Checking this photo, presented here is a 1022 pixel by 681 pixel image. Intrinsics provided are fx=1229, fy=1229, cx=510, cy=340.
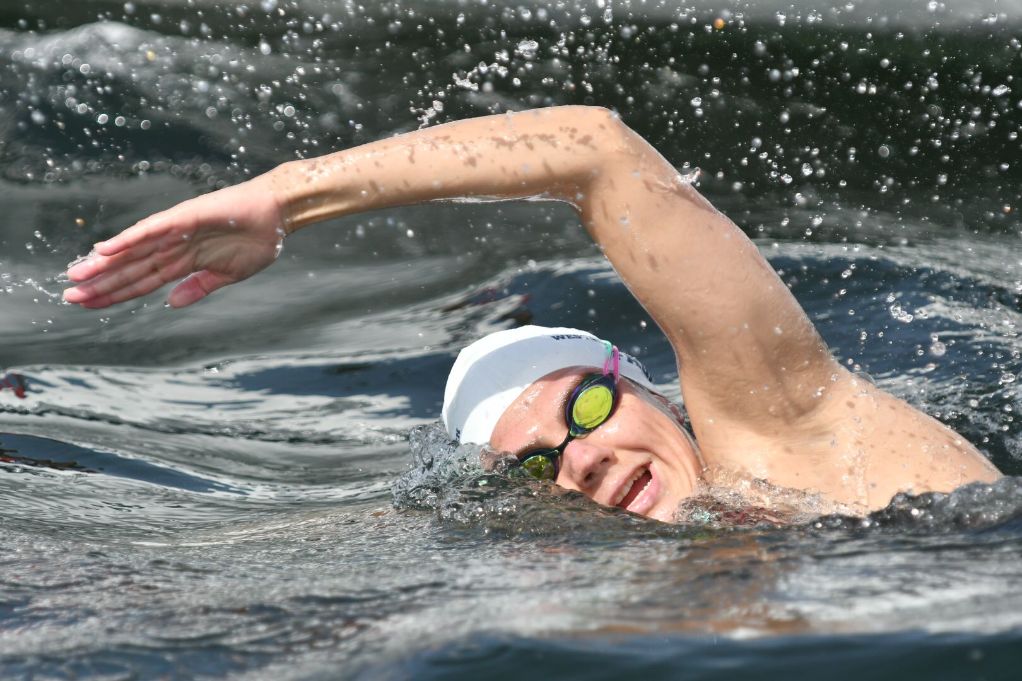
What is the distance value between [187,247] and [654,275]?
3.81 ft

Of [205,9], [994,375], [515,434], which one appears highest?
[205,9]

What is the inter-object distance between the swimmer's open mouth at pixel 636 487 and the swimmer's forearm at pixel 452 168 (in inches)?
35.3

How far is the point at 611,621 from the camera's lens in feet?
6.89

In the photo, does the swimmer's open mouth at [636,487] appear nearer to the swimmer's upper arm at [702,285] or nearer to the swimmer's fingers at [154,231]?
the swimmer's upper arm at [702,285]

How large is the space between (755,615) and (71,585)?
164 cm

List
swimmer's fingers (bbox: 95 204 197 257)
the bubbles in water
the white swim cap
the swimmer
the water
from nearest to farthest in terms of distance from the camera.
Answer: the water < swimmer's fingers (bbox: 95 204 197 257) < the swimmer < the white swim cap < the bubbles in water

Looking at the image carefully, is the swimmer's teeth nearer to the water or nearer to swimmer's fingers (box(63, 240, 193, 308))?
the water

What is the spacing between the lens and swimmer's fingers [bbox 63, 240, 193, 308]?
2986mm

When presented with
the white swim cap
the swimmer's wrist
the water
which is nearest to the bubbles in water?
the water

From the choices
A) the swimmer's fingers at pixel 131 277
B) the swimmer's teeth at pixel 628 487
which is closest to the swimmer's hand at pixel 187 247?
the swimmer's fingers at pixel 131 277

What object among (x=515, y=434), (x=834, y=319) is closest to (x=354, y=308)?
(x=834, y=319)

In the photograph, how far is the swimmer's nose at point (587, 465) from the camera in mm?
3504

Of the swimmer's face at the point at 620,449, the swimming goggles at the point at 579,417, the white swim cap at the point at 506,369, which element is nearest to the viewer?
the swimmer's face at the point at 620,449

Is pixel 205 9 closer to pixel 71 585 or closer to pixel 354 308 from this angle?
pixel 354 308
